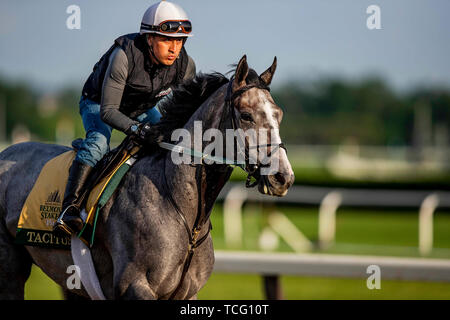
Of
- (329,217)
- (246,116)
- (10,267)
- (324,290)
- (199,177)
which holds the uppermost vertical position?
(246,116)

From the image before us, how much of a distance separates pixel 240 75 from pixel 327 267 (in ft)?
8.73

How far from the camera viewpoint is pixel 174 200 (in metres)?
3.92

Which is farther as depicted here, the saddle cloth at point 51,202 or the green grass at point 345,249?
the green grass at point 345,249

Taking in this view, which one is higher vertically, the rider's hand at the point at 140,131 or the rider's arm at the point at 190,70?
the rider's arm at the point at 190,70

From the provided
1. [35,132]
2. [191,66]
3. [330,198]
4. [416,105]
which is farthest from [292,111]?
[191,66]

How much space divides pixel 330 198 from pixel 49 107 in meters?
46.9

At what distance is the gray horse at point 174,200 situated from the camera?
3736mm

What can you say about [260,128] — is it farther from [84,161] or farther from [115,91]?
[84,161]

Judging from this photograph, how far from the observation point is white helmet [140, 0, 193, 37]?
4.06 metres

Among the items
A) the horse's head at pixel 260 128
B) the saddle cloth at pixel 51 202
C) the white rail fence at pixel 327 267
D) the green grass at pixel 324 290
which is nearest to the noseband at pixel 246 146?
the horse's head at pixel 260 128

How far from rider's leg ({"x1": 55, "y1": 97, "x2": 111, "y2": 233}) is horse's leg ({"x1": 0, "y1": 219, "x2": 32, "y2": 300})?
26.6 inches

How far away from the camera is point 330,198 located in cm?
1201

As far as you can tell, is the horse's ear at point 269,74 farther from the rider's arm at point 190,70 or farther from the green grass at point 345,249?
the green grass at point 345,249

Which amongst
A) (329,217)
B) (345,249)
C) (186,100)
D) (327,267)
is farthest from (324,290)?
(186,100)
